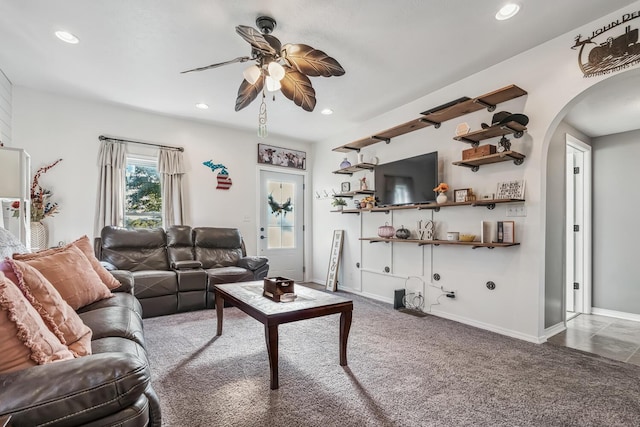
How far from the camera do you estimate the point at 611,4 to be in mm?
2311

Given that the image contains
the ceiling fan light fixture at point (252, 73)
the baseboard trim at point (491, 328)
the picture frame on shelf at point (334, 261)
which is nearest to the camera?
the ceiling fan light fixture at point (252, 73)

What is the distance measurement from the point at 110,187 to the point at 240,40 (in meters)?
2.83

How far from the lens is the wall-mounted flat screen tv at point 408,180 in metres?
3.71

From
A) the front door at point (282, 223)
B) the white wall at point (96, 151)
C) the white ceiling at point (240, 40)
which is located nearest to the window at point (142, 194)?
the white wall at point (96, 151)

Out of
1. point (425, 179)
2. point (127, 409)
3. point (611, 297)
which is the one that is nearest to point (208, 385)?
point (127, 409)

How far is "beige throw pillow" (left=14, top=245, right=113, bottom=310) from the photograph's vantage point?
1962mm

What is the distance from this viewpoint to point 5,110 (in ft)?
11.7

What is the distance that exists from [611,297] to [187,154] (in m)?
6.15

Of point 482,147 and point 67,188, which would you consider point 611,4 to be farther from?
point 67,188

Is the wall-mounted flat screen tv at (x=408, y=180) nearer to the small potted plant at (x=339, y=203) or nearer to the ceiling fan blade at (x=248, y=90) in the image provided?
the small potted plant at (x=339, y=203)

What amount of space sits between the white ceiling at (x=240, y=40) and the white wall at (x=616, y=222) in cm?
228

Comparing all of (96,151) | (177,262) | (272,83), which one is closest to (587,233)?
(272,83)

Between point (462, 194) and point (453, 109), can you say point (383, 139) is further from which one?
point (462, 194)

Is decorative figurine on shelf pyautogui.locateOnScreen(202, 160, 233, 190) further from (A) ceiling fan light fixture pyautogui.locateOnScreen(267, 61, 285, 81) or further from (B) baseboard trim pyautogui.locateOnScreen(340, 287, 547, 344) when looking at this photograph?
(B) baseboard trim pyautogui.locateOnScreen(340, 287, 547, 344)
